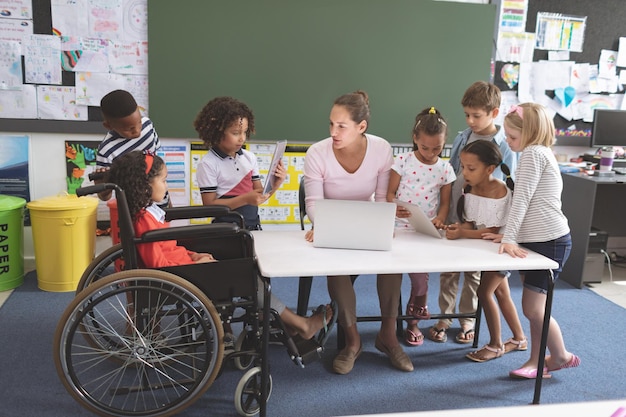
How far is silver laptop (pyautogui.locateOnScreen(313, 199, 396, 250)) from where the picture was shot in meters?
2.08

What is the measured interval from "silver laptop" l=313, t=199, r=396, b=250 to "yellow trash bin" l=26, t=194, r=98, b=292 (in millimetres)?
1751

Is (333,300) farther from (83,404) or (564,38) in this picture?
(564,38)

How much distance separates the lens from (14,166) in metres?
3.48

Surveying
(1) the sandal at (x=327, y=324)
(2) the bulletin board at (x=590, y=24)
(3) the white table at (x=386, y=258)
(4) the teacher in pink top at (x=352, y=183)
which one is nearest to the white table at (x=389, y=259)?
(3) the white table at (x=386, y=258)

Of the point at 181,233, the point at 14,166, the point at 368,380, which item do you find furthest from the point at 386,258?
the point at 14,166

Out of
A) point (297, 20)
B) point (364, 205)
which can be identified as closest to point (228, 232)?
point (364, 205)

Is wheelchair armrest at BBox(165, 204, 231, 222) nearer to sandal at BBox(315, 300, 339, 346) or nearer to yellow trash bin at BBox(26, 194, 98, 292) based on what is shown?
sandal at BBox(315, 300, 339, 346)

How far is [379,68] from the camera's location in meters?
3.76

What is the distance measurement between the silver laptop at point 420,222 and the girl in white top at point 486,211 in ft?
0.20

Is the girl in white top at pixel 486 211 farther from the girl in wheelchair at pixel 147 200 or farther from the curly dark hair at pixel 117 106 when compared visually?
the curly dark hair at pixel 117 106

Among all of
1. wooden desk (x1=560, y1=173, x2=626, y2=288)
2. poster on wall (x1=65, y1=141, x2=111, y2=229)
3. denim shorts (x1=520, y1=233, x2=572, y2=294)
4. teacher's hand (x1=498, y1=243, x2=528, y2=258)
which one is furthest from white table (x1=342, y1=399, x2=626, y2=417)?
poster on wall (x1=65, y1=141, x2=111, y2=229)

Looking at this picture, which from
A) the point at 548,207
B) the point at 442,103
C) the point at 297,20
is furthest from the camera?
the point at 442,103

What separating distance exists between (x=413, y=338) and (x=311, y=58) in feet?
6.34

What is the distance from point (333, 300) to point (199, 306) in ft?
2.29
